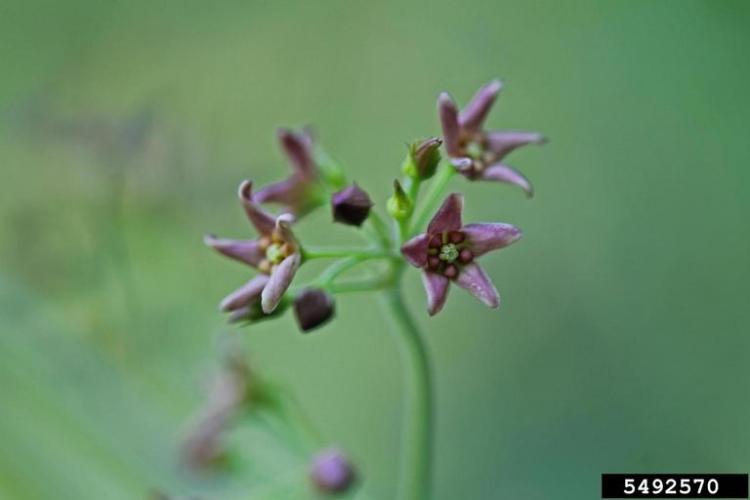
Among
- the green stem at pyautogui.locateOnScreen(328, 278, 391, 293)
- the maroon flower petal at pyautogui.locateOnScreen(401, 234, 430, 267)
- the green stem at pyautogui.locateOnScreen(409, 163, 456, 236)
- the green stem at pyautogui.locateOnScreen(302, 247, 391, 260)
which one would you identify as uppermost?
the green stem at pyautogui.locateOnScreen(409, 163, 456, 236)

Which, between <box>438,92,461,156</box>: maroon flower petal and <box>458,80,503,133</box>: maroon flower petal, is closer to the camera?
<box>438,92,461,156</box>: maroon flower petal

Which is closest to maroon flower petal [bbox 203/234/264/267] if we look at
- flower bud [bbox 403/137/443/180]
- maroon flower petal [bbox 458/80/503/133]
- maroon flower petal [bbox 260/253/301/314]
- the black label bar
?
maroon flower petal [bbox 260/253/301/314]

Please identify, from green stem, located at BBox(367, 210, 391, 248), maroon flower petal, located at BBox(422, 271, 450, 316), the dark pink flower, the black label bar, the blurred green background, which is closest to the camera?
maroon flower petal, located at BBox(422, 271, 450, 316)

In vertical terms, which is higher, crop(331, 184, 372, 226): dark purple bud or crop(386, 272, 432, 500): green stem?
crop(331, 184, 372, 226): dark purple bud

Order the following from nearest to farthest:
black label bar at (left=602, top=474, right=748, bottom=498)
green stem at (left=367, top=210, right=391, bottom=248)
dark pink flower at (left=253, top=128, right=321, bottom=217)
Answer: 1. green stem at (left=367, top=210, right=391, bottom=248)
2. dark pink flower at (left=253, top=128, right=321, bottom=217)
3. black label bar at (left=602, top=474, right=748, bottom=498)

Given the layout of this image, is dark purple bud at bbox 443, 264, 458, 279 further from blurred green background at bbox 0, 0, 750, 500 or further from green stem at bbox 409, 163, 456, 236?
blurred green background at bbox 0, 0, 750, 500

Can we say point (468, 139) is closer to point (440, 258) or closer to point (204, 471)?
point (440, 258)
